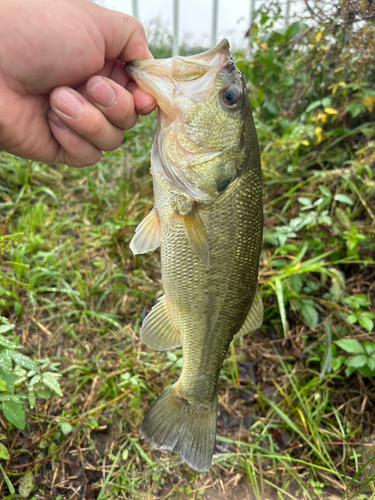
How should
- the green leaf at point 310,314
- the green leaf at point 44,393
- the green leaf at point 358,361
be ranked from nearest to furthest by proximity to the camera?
the green leaf at point 44,393 < the green leaf at point 358,361 < the green leaf at point 310,314

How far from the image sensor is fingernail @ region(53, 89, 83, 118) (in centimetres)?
156

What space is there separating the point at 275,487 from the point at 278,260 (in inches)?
61.6

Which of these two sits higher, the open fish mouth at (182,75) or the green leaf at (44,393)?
the open fish mouth at (182,75)

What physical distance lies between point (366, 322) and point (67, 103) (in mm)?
2197

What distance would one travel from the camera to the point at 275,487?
211cm

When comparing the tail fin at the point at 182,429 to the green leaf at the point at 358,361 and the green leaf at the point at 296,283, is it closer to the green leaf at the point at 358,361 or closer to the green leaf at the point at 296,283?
the green leaf at the point at 358,361

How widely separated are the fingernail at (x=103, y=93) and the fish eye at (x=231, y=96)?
505mm

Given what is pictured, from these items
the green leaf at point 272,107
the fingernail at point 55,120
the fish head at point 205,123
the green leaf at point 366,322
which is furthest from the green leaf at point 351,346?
the green leaf at point 272,107

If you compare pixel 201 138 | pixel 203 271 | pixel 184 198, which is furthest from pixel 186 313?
pixel 201 138

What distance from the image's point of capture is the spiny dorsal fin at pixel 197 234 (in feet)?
5.01

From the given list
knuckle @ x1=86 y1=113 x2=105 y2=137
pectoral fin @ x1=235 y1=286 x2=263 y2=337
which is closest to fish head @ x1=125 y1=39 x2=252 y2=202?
knuckle @ x1=86 y1=113 x2=105 y2=137

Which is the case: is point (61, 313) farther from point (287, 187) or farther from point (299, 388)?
point (287, 187)

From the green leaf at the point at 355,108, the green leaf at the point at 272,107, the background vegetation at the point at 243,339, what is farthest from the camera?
the green leaf at the point at 272,107

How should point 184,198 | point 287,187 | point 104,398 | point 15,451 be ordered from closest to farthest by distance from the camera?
point 184,198
point 15,451
point 104,398
point 287,187
